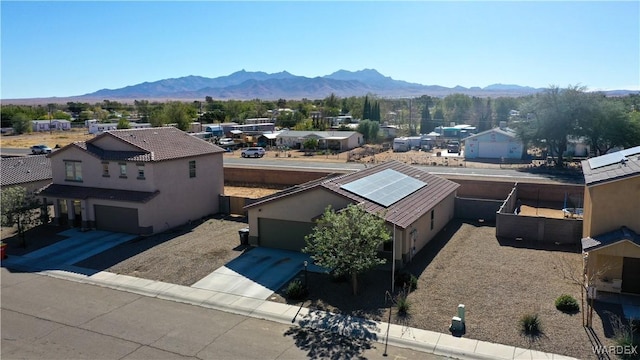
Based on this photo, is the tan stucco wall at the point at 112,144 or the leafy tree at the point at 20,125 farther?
the leafy tree at the point at 20,125

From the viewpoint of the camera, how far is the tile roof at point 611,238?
1884 cm

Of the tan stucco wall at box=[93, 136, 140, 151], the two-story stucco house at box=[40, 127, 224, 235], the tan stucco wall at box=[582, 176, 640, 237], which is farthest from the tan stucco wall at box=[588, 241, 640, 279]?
the tan stucco wall at box=[93, 136, 140, 151]

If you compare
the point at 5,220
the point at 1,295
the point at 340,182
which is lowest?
the point at 1,295

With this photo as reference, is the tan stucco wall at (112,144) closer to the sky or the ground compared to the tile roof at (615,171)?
closer to the sky

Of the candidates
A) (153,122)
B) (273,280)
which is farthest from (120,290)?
(153,122)

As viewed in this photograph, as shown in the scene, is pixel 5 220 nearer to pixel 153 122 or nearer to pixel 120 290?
pixel 120 290

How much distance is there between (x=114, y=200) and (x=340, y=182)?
1445cm

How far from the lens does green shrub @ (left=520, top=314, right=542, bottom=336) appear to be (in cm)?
Result: 1664

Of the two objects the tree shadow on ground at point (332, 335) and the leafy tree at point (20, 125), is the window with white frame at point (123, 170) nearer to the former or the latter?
the tree shadow on ground at point (332, 335)

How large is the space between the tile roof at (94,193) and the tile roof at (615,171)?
78.1ft

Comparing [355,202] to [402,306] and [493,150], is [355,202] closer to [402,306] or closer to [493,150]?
[402,306]

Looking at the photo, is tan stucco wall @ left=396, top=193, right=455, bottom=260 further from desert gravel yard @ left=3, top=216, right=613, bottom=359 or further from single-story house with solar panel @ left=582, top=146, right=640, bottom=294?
single-story house with solar panel @ left=582, top=146, right=640, bottom=294

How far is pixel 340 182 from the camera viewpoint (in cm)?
2623

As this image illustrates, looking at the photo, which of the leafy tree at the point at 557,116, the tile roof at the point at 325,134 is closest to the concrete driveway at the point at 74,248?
the leafy tree at the point at 557,116
